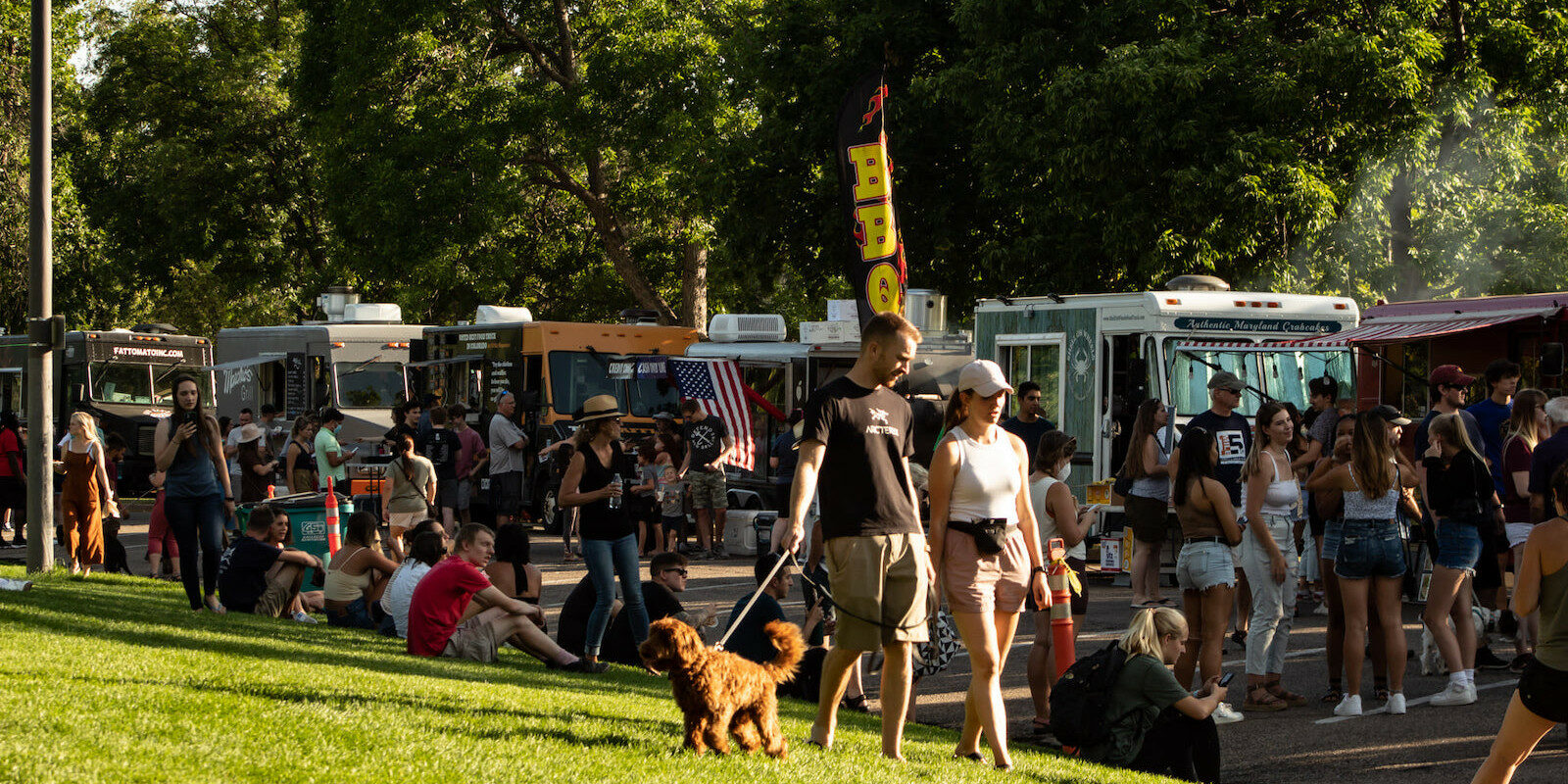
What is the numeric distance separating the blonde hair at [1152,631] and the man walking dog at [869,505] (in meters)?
1.70

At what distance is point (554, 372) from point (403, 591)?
12.1m

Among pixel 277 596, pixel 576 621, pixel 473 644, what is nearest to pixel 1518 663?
pixel 576 621

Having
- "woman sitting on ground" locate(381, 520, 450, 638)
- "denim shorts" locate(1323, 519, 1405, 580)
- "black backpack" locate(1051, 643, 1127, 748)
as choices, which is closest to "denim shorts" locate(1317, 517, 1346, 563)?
"denim shorts" locate(1323, 519, 1405, 580)

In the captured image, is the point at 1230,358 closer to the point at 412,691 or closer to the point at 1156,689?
the point at 1156,689

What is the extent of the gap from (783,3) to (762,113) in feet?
6.55

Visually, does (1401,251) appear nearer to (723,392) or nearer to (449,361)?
(723,392)

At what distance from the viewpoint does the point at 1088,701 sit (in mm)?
7715

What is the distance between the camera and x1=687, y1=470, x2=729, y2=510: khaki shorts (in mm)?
18812

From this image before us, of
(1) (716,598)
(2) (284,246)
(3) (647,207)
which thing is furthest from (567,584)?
(2) (284,246)

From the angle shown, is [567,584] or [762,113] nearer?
[567,584]

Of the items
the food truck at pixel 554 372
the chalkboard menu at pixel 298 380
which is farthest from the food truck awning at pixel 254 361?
the food truck at pixel 554 372

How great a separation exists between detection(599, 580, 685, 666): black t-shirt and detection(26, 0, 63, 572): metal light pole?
6.36 metres

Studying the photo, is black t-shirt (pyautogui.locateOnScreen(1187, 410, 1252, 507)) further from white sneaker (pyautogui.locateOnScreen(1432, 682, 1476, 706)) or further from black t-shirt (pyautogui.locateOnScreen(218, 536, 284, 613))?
black t-shirt (pyautogui.locateOnScreen(218, 536, 284, 613))

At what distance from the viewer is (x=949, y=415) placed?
689 centimetres
